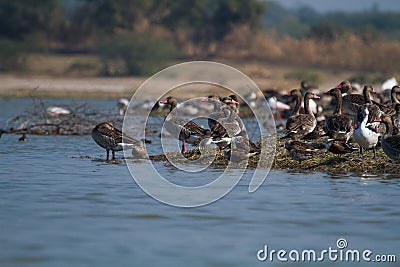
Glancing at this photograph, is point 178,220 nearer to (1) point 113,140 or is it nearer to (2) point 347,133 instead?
(2) point 347,133

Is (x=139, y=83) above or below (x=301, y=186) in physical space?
above

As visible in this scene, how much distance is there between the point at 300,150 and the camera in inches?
541

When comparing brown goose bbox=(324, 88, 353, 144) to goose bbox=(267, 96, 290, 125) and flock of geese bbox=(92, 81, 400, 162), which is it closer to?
flock of geese bbox=(92, 81, 400, 162)

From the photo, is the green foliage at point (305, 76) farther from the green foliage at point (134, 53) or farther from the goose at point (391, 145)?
the goose at point (391, 145)

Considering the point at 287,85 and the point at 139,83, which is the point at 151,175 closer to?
the point at 287,85

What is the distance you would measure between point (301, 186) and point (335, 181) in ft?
1.98

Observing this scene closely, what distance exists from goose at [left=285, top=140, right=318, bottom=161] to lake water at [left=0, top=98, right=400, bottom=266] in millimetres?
405

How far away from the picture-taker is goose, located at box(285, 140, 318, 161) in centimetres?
1372

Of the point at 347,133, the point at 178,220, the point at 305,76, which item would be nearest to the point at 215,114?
the point at 347,133

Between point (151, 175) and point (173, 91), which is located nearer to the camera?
point (151, 175)

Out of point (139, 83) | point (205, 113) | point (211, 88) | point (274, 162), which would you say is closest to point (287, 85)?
point (211, 88)

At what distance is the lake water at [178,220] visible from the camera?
8750 millimetres

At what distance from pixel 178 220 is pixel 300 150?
3.96 meters

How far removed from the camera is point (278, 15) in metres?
190
